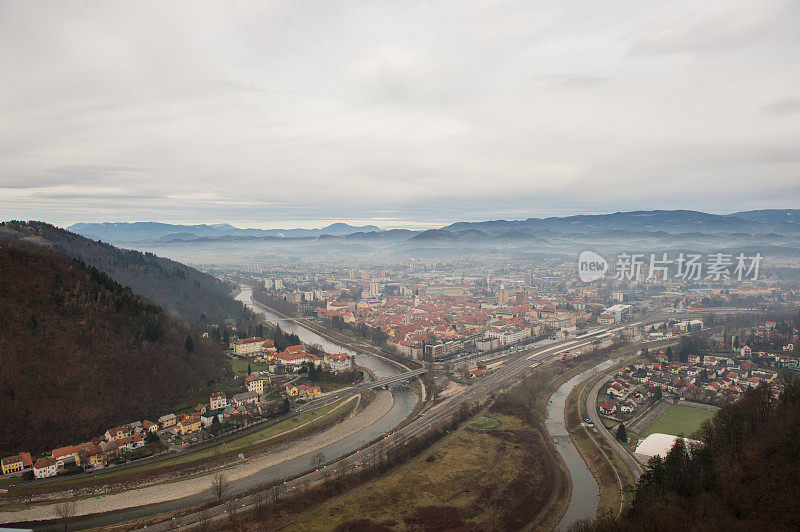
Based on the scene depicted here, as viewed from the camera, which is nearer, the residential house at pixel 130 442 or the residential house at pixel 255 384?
the residential house at pixel 130 442

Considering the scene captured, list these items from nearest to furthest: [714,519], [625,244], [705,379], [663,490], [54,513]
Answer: [714,519]
[663,490]
[54,513]
[705,379]
[625,244]

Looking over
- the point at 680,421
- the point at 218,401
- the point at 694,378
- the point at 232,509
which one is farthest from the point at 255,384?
the point at 694,378

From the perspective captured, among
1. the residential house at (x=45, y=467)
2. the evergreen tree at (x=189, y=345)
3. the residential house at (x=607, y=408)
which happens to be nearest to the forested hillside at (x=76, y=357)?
the evergreen tree at (x=189, y=345)

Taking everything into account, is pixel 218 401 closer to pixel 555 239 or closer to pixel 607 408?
pixel 607 408

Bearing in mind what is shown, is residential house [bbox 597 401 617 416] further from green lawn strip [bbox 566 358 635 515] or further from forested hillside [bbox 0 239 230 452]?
forested hillside [bbox 0 239 230 452]

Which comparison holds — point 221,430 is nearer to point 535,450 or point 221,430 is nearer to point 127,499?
point 127,499

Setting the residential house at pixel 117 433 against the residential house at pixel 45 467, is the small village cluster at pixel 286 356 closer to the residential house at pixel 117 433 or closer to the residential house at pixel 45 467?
the residential house at pixel 117 433

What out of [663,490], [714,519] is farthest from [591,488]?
[714,519]
